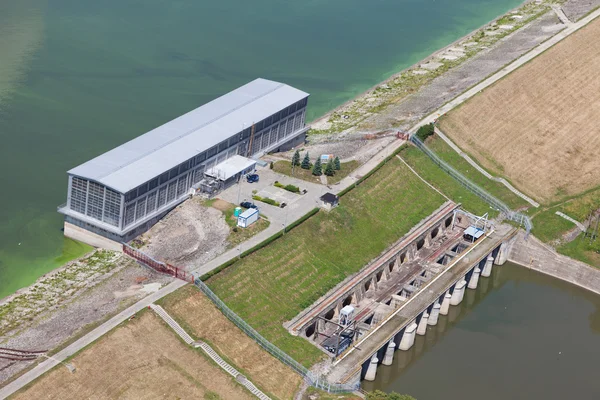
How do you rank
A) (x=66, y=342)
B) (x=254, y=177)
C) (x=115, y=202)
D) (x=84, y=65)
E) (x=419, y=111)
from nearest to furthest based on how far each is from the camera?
(x=66, y=342), (x=115, y=202), (x=254, y=177), (x=419, y=111), (x=84, y=65)

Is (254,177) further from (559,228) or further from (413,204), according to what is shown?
(559,228)

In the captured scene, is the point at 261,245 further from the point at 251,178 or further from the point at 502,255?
the point at 502,255

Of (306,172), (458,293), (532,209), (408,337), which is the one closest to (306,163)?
(306,172)

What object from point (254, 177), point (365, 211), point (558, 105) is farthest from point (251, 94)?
point (558, 105)

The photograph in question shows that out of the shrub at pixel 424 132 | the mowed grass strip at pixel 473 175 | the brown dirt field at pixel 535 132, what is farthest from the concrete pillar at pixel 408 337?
the brown dirt field at pixel 535 132

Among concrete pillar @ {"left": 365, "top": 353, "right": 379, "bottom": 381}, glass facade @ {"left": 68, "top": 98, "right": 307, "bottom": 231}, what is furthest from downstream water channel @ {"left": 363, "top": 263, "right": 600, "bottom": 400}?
glass facade @ {"left": 68, "top": 98, "right": 307, "bottom": 231}

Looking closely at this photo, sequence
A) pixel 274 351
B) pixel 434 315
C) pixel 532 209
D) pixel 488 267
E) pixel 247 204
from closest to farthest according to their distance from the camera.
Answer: pixel 274 351 → pixel 434 315 → pixel 247 204 → pixel 488 267 → pixel 532 209

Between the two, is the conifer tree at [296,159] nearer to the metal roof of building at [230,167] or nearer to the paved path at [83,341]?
the metal roof of building at [230,167]
